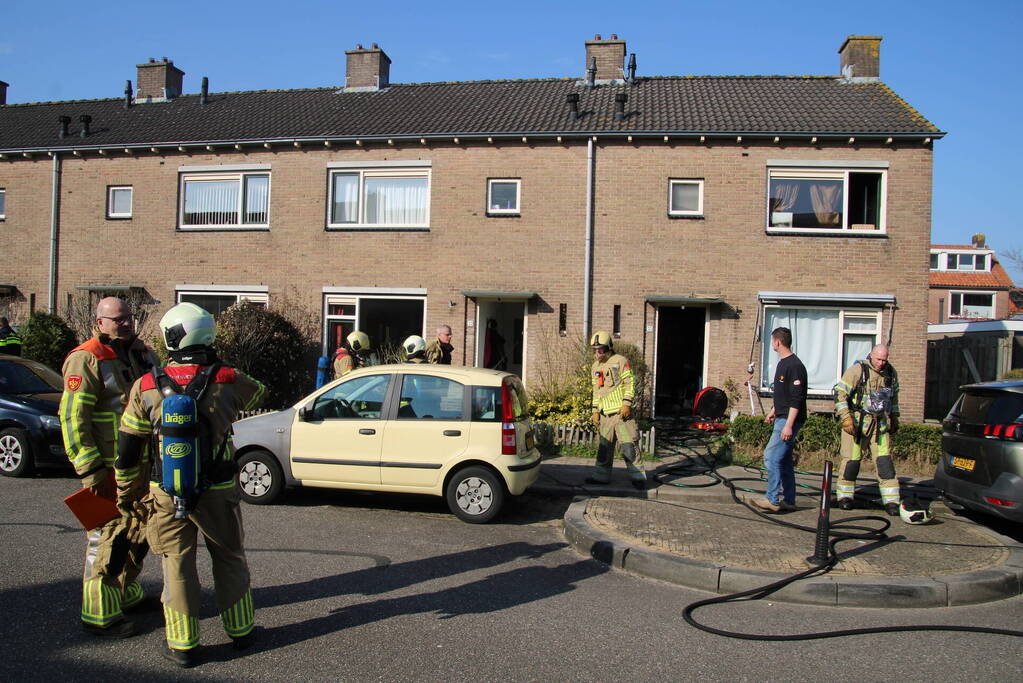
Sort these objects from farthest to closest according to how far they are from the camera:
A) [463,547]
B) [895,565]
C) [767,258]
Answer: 1. [767,258]
2. [463,547]
3. [895,565]

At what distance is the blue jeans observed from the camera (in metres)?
7.20

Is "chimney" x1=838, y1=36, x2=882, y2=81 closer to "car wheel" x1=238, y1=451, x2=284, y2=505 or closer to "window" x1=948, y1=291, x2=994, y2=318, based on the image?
"car wheel" x1=238, y1=451, x2=284, y2=505

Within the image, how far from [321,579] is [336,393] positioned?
2552 millimetres

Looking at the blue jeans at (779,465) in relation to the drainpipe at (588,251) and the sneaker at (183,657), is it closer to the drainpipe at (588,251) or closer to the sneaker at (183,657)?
the sneaker at (183,657)

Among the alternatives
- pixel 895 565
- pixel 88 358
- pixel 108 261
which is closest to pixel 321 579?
pixel 88 358

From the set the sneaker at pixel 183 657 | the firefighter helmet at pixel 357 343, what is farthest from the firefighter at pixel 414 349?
the sneaker at pixel 183 657

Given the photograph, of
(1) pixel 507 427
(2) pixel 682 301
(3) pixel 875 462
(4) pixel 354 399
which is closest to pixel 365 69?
(2) pixel 682 301

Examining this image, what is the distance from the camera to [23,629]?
412 centimetres

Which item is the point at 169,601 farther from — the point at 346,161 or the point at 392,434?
the point at 346,161

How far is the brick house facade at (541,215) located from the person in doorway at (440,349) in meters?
4.24

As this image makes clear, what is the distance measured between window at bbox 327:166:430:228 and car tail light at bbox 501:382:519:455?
816 cm

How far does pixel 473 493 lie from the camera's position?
7043 mm

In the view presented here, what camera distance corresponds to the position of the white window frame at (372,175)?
14.6 metres

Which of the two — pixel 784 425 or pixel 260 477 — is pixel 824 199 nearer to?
pixel 784 425
